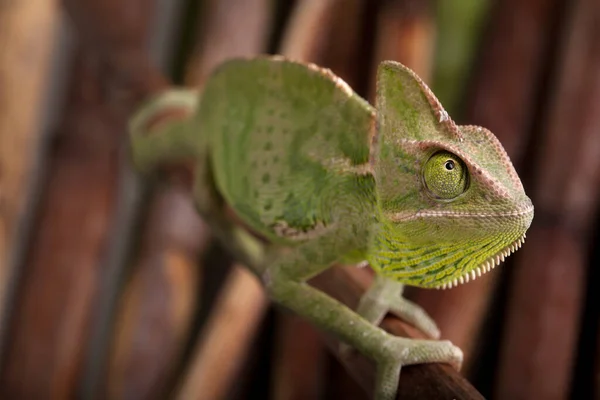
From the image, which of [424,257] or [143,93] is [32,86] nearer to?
[143,93]

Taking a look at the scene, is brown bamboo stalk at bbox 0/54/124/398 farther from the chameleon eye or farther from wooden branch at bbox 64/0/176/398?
the chameleon eye

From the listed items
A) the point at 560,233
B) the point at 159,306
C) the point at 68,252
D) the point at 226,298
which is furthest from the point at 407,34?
the point at 68,252


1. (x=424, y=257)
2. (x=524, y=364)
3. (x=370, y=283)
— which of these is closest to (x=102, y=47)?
(x=370, y=283)

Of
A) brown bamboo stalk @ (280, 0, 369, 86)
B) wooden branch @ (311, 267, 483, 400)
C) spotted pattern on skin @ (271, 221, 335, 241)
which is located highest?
brown bamboo stalk @ (280, 0, 369, 86)

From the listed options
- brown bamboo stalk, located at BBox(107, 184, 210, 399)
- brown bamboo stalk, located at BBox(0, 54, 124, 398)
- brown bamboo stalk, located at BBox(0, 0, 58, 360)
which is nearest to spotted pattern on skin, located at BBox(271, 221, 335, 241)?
brown bamboo stalk, located at BBox(107, 184, 210, 399)

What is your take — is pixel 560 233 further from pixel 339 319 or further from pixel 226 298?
pixel 226 298

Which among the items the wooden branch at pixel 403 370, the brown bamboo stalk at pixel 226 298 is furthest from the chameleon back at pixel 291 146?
the brown bamboo stalk at pixel 226 298
